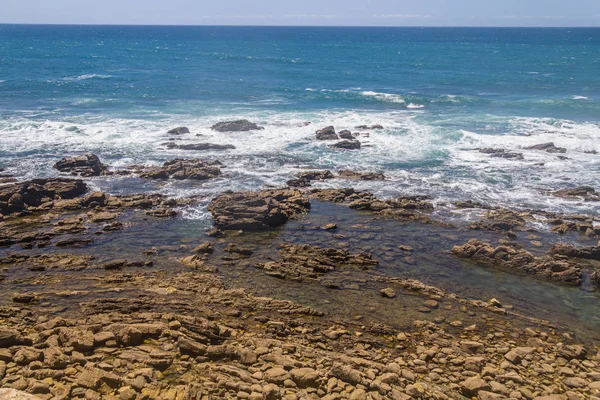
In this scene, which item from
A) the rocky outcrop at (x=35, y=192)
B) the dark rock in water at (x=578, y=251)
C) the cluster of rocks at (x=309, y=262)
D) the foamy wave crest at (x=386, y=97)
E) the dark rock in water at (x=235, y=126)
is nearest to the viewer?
the cluster of rocks at (x=309, y=262)

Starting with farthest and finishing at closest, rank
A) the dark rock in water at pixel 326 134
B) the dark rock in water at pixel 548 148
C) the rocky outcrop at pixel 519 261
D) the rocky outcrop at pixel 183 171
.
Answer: the dark rock in water at pixel 326 134 < the dark rock in water at pixel 548 148 < the rocky outcrop at pixel 183 171 < the rocky outcrop at pixel 519 261

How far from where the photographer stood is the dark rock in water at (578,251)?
23.8 meters

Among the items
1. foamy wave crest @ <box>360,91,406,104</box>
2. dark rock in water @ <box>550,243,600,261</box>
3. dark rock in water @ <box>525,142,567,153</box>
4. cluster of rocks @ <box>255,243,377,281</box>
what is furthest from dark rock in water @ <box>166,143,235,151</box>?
foamy wave crest @ <box>360,91,406,104</box>

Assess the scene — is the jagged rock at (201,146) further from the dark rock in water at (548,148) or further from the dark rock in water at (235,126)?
the dark rock in water at (548,148)

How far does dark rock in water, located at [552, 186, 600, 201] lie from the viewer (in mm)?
31656

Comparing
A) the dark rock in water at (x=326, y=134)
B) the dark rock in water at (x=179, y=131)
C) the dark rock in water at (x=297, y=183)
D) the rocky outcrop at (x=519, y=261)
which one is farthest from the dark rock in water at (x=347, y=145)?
the rocky outcrop at (x=519, y=261)

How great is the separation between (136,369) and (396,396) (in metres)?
6.93

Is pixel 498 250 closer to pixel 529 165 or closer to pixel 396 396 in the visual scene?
pixel 396 396

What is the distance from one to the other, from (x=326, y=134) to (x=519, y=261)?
2595cm

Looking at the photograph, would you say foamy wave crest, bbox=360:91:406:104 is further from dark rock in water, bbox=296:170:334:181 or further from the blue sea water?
dark rock in water, bbox=296:170:334:181

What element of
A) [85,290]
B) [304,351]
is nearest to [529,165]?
[304,351]

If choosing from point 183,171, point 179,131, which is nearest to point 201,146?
point 179,131

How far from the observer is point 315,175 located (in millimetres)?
35344

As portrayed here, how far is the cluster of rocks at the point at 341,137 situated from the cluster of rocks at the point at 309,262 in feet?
66.3
